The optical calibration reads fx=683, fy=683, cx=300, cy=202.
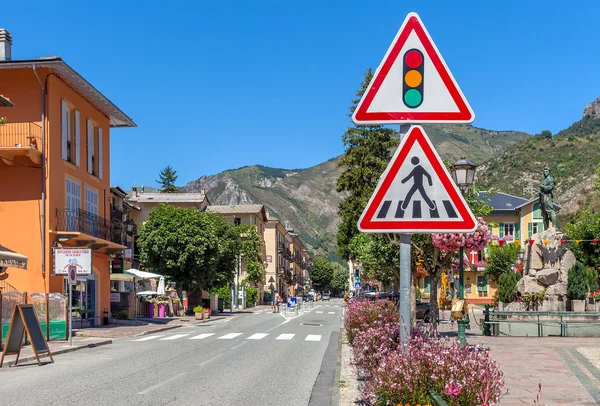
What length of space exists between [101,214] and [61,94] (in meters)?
7.21

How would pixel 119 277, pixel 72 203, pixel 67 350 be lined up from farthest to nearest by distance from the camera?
1. pixel 119 277
2. pixel 72 203
3. pixel 67 350

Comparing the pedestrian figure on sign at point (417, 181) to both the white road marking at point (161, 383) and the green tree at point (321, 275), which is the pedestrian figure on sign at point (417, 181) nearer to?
Answer: the white road marking at point (161, 383)

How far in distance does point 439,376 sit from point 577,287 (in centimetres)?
2284

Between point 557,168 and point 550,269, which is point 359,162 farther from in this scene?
point 557,168

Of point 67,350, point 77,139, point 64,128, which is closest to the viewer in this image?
point 67,350

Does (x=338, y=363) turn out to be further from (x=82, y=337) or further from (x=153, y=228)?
(x=153, y=228)

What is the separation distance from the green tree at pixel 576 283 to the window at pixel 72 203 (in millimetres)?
19674

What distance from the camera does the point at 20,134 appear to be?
25.7 m

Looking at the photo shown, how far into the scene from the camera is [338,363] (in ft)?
49.8

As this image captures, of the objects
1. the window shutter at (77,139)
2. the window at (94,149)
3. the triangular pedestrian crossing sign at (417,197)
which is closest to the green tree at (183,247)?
the window at (94,149)

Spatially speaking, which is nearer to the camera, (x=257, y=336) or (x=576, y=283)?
(x=257, y=336)

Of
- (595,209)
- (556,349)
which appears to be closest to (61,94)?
(556,349)

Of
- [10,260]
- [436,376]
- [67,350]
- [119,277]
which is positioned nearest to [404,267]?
[436,376]

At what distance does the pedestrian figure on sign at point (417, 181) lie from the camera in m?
4.47
